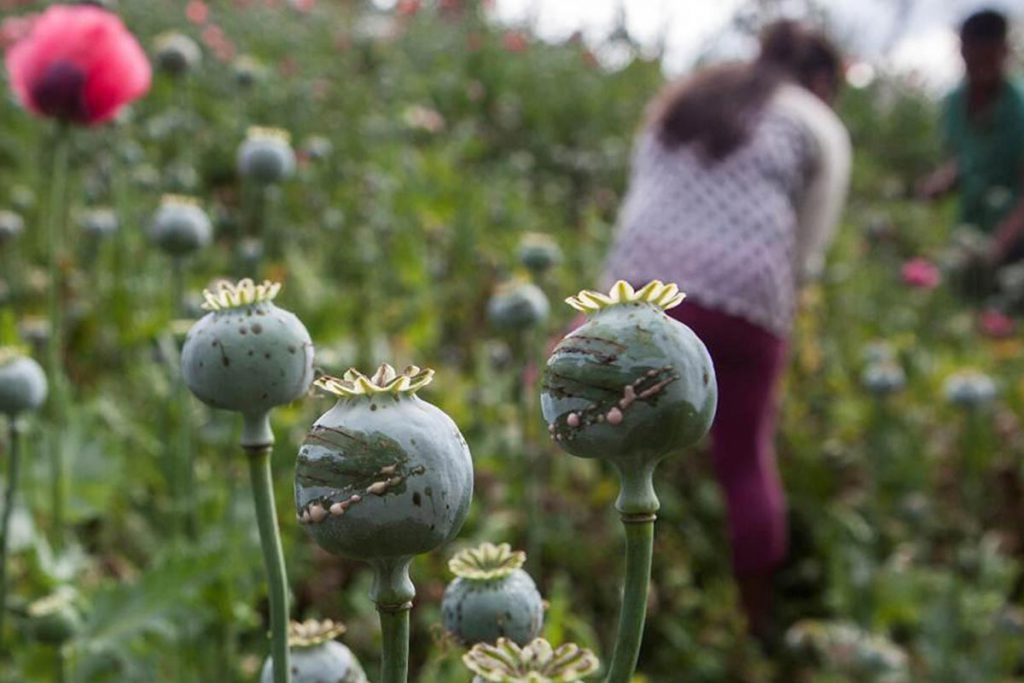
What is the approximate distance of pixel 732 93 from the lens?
8.54 ft

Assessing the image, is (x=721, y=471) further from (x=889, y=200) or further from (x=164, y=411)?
(x=889, y=200)

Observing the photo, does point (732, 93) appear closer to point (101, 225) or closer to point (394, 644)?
point (101, 225)

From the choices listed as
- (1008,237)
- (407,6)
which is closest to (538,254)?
(1008,237)

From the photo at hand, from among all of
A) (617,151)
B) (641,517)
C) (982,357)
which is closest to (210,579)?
(641,517)

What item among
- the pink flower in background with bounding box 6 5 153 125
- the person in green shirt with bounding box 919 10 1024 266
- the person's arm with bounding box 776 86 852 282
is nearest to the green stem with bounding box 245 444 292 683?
the pink flower in background with bounding box 6 5 153 125

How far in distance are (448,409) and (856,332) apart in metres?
2.15

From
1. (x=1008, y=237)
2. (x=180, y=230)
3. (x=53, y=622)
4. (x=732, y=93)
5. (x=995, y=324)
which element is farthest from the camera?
(x=995, y=324)

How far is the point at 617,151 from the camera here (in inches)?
219

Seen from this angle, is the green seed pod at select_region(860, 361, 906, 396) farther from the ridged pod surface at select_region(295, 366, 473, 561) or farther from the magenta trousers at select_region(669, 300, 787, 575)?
the ridged pod surface at select_region(295, 366, 473, 561)

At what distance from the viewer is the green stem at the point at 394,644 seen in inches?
16.0

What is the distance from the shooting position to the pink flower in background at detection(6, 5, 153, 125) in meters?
1.56

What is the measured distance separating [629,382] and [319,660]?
0.26 m

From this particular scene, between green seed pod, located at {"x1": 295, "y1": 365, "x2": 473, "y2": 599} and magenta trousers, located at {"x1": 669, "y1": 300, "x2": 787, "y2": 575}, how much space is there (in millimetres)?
2162

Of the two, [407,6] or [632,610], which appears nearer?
[632,610]
